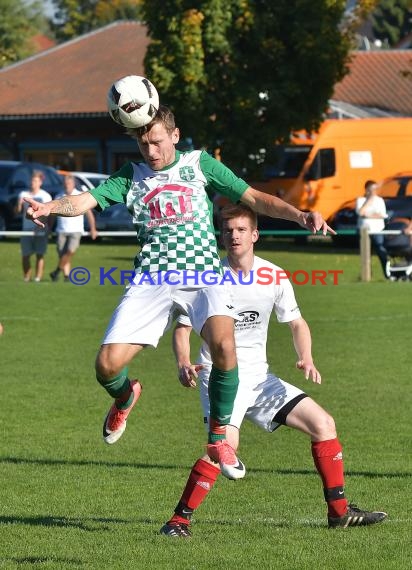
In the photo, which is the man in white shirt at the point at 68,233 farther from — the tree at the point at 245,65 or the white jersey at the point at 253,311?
the white jersey at the point at 253,311

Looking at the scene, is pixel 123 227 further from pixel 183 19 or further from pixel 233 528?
pixel 233 528

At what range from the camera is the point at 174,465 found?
29.2 feet

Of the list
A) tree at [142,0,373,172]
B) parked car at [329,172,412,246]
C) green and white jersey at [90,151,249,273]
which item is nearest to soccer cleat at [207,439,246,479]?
green and white jersey at [90,151,249,273]

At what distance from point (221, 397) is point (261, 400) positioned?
0.42 meters

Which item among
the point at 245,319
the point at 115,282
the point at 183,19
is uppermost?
the point at 183,19

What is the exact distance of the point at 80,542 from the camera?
6.45 m

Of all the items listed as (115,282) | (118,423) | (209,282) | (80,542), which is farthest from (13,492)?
(115,282)

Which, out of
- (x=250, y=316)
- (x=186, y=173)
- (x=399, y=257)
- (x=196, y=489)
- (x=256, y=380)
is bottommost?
(x=399, y=257)

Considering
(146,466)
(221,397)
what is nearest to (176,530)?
(221,397)

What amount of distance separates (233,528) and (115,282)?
1782 cm

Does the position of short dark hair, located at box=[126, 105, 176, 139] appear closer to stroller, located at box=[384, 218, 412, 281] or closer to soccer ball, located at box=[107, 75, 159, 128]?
soccer ball, located at box=[107, 75, 159, 128]

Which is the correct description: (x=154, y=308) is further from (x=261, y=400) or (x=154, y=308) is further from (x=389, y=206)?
(x=389, y=206)

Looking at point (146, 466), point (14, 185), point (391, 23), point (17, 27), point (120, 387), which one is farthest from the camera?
point (391, 23)

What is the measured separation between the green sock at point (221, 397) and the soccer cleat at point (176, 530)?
0.47 metres
